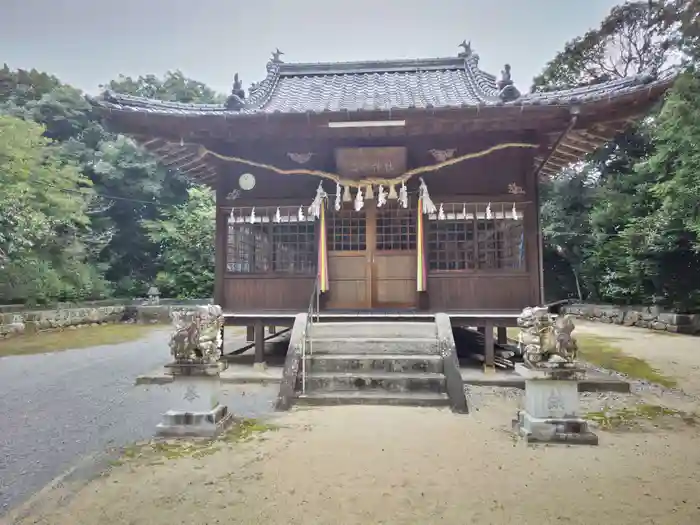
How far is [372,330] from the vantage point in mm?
7629

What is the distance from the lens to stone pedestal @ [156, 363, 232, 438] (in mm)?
4879

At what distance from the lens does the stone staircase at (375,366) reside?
6.12 meters

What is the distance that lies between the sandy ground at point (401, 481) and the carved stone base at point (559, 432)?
4.8 inches

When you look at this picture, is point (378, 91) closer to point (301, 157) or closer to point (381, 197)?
point (301, 157)

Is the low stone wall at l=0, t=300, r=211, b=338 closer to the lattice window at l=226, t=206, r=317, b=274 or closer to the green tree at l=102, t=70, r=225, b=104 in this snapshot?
the lattice window at l=226, t=206, r=317, b=274

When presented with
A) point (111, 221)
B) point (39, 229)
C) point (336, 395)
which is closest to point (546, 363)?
point (336, 395)

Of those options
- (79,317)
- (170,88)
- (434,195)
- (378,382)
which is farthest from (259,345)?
(170,88)

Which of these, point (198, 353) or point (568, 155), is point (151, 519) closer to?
point (198, 353)

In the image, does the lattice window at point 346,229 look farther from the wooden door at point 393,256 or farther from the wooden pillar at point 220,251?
the wooden pillar at point 220,251

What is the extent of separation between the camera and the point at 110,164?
23078 millimetres

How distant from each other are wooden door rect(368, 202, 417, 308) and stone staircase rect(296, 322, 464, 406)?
1.25m

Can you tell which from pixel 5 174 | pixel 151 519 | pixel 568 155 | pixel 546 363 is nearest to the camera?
pixel 151 519

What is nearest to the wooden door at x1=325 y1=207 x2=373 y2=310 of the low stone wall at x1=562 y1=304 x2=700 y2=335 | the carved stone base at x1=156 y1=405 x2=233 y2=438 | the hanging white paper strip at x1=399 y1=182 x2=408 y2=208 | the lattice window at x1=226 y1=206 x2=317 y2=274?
the lattice window at x1=226 y1=206 x2=317 y2=274

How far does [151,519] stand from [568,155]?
10.4m
